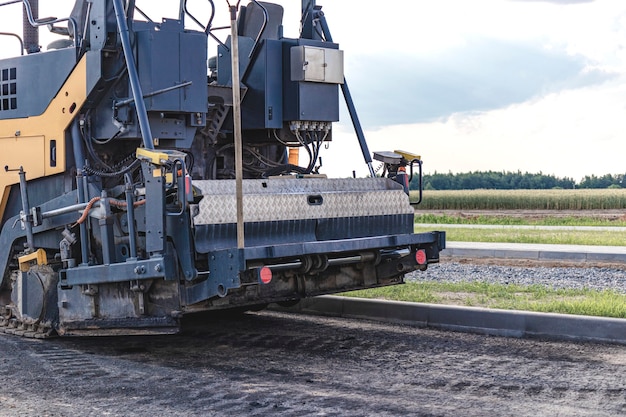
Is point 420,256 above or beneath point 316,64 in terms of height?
beneath

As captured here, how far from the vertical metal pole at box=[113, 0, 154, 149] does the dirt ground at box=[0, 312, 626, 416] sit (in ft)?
6.35

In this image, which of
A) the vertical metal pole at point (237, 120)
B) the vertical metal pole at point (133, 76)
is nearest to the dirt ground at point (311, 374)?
the vertical metal pole at point (237, 120)

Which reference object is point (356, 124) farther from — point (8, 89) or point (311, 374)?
point (8, 89)

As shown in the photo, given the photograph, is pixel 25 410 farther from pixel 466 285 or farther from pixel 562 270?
pixel 562 270

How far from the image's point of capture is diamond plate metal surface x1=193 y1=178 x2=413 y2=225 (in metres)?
7.77

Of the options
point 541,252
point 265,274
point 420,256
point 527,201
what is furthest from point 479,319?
point 527,201

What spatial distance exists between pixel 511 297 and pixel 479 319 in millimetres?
1365

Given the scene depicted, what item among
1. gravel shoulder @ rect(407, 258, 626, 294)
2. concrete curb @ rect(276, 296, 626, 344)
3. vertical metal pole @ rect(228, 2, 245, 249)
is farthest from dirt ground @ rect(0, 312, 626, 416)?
gravel shoulder @ rect(407, 258, 626, 294)

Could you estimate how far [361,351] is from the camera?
28.0ft

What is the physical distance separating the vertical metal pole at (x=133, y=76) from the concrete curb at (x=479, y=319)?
3.44m

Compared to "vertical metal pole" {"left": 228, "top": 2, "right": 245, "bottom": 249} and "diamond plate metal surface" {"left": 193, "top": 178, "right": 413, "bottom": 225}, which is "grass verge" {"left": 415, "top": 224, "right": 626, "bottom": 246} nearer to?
"diamond plate metal surface" {"left": 193, "top": 178, "right": 413, "bottom": 225}

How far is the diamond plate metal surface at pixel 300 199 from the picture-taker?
7773 mm

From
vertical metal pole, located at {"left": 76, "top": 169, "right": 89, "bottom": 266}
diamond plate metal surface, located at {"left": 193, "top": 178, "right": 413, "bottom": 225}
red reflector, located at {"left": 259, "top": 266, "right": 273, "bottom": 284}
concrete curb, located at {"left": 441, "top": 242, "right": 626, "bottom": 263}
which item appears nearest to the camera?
red reflector, located at {"left": 259, "top": 266, "right": 273, "bottom": 284}

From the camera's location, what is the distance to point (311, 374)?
7512 mm
